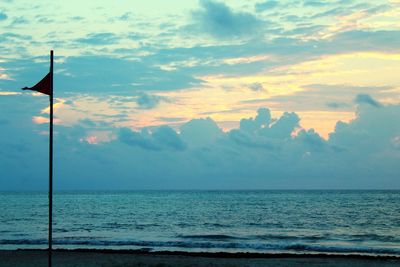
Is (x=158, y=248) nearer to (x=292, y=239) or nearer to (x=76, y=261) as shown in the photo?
(x=76, y=261)

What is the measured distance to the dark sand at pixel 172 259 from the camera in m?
21.8

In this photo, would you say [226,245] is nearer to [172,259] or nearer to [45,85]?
[172,259]

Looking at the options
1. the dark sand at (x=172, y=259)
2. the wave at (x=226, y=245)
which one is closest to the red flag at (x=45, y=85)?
the dark sand at (x=172, y=259)

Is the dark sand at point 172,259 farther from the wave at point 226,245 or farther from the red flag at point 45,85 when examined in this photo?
the red flag at point 45,85

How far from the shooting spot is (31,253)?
25.4 metres

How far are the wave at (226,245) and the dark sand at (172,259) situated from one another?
16.8 feet

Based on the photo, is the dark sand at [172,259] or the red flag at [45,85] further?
the dark sand at [172,259]

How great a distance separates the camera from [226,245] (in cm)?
3206

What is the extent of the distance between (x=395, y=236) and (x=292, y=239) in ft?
26.8

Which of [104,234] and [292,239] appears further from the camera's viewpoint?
[104,234]

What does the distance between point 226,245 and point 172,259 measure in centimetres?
963

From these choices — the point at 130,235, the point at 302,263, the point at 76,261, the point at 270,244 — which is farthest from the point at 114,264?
the point at 130,235

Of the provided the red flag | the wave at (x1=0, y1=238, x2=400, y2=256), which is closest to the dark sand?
the wave at (x1=0, y1=238, x2=400, y2=256)

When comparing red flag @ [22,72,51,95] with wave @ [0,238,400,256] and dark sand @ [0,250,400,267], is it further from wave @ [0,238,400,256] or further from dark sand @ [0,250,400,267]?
wave @ [0,238,400,256]
